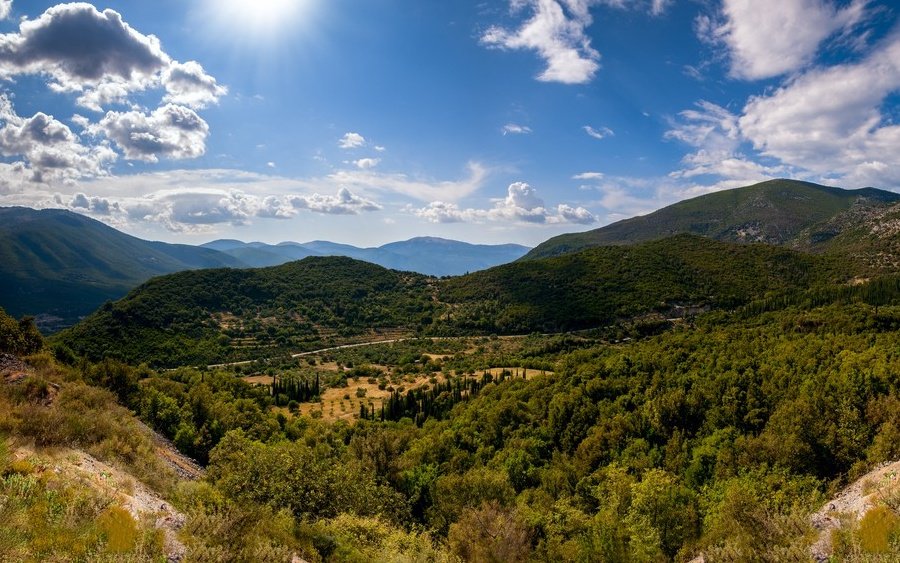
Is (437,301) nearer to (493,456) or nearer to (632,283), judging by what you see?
(632,283)

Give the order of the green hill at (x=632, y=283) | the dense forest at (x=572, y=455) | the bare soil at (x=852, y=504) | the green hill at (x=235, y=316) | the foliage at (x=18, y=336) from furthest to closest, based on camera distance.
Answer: the green hill at (x=632, y=283) < the green hill at (x=235, y=316) < the foliage at (x=18, y=336) < the dense forest at (x=572, y=455) < the bare soil at (x=852, y=504)

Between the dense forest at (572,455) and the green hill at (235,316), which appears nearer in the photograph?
the dense forest at (572,455)

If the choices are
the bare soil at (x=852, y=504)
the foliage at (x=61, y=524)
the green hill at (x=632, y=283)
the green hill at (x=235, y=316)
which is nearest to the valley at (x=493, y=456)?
the foliage at (x=61, y=524)

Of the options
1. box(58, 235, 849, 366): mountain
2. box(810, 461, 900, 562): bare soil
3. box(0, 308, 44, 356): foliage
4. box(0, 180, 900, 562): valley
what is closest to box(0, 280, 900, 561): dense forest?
box(0, 180, 900, 562): valley

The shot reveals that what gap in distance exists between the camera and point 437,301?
180 metres

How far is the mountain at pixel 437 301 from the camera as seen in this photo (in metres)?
122

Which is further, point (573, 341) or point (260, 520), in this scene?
point (573, 341)

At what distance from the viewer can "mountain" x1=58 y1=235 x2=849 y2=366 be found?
121750 millimetres

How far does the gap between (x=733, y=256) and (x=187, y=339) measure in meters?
182

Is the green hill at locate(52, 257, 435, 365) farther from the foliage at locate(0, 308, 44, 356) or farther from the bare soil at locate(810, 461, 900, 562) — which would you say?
the bare soil at locate(810, 461, 900, 562)

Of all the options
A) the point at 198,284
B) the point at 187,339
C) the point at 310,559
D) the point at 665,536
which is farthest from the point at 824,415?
the point at 198,284

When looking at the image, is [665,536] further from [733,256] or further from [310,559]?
[733,256]

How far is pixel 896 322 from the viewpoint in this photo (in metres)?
50.0

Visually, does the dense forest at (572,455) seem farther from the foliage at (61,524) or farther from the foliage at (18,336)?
the foliage at (18,336)
